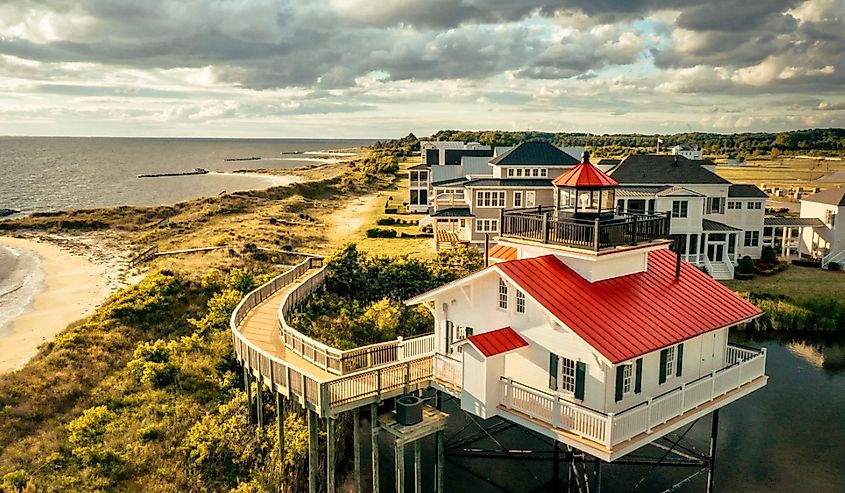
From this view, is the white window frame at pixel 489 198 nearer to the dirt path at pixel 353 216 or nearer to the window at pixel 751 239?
the dirt path at pixel 353 216

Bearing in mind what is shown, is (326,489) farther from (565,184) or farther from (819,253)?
(819,253)

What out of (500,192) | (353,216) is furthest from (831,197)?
(353,216)

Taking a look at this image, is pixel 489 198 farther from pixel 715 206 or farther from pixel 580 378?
pixel 580 378

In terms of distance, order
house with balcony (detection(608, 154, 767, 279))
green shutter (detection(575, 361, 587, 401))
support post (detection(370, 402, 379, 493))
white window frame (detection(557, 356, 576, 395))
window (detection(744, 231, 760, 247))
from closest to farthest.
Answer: green shutter (detection(575, 361, 587, 401)) < white window frame (detection(557, 356, 576, 395)) < support post (detection(370, 402, 379, 493)) < house with balcony (detection(608, 154, 767, 279)) < window (detection(744, 231, 760, 247))

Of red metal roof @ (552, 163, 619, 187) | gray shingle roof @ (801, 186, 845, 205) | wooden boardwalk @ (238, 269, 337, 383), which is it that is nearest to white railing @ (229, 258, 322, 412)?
wooden boardwalk @ (238, 269, 337, 383)

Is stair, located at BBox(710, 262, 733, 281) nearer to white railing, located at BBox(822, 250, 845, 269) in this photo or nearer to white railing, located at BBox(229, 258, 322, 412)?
white railing, located at BBox(822, 250, 845, 269)

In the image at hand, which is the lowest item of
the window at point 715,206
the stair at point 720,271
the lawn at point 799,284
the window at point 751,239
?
the lawn at point 799,284

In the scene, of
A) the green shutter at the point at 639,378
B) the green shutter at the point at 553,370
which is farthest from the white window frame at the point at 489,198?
the green shutter at the point at 639,378
